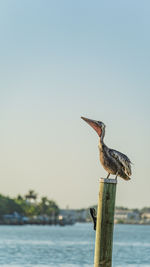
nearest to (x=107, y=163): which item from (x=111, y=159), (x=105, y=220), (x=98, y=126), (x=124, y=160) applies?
(x=111, y=159)

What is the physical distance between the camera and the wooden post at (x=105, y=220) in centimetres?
1343

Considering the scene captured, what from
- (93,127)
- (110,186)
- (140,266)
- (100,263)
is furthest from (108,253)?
(140,266)

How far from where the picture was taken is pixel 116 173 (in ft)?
46.1

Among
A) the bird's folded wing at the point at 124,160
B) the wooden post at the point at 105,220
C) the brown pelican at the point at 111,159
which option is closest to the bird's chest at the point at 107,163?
the brown pelican at the point at 111,159

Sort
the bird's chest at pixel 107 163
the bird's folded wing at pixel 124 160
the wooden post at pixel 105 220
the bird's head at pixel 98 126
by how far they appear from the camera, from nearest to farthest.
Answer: the wooden post at pixel 105 220 → the bird's folded wing at pixel 124 160 → the bird's chest at pixel 107 163 → the bird's head at pixel 98 126

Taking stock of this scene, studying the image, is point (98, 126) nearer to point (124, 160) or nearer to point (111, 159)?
point (111, 159)

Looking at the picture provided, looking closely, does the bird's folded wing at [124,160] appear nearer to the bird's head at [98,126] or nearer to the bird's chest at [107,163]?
the bird's chest at [107,163]

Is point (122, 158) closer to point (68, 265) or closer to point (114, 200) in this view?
point (114, 200)

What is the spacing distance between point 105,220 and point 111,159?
118 centimetres

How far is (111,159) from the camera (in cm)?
1412

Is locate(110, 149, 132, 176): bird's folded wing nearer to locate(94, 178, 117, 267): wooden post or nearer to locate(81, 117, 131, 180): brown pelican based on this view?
locate(81, 117, 131, 180): brown pelican

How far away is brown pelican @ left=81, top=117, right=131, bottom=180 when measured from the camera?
14016 millimetres

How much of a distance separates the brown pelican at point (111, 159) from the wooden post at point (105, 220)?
1.74ft

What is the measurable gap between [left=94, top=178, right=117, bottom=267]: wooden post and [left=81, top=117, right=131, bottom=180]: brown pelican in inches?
20.9
